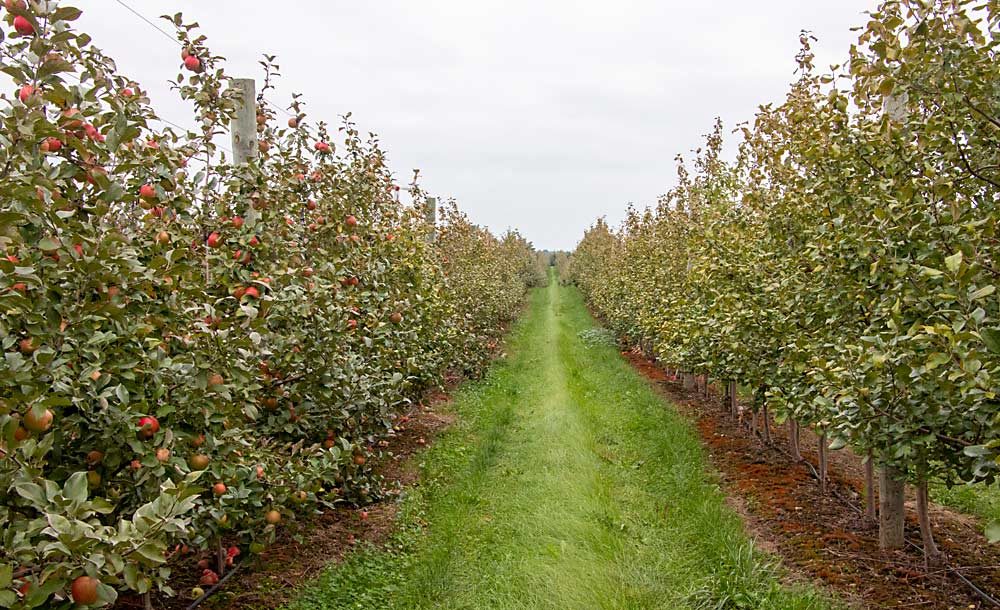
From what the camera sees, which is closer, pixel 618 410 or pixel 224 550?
pixel 224 550

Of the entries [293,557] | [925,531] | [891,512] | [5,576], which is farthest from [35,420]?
[891,512]

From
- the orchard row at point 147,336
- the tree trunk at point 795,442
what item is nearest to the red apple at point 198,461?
the orchard row at point 147,336

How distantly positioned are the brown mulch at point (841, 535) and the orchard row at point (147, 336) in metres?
3.37

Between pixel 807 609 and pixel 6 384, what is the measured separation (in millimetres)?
4067

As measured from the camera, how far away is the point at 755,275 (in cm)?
604

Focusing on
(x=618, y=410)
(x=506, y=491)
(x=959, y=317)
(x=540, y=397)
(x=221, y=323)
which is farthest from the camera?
(x=540, y=397)

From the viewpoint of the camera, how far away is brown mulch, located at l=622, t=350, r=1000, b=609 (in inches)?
159

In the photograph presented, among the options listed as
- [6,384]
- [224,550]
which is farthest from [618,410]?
[6,384]

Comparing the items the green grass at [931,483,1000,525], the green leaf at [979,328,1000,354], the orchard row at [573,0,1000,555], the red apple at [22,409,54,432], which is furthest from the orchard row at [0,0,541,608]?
the green grass at [931,483,1000,525]

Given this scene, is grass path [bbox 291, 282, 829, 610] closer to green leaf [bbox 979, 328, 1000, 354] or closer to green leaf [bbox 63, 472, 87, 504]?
→ green leaf [bbox 979, 328, 1000, 354]

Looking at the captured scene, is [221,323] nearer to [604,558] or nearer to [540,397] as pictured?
[604,558]

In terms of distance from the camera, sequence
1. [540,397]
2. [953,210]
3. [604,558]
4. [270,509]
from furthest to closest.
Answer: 1. [540,397]
2. [604,558]
3. [270,509]
4. [953,210]

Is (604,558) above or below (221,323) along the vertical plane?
below

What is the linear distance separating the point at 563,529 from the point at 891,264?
3234 millimetres
